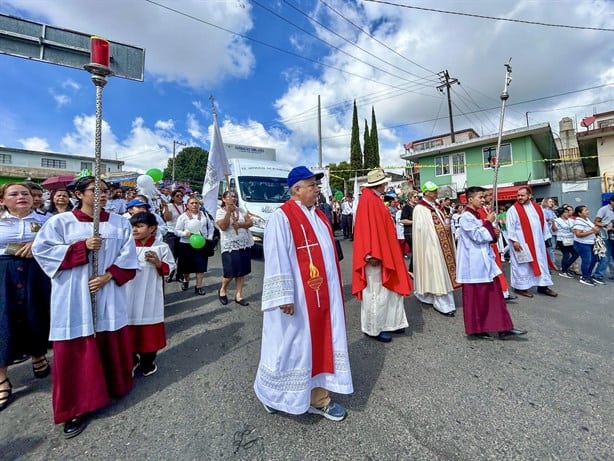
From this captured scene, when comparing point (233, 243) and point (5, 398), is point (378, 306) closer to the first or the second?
point (233, 243)

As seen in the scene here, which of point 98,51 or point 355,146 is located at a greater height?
point 355,146

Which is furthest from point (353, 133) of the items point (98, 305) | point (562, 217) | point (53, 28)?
point (98, 305)

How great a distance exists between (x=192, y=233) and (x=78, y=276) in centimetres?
290

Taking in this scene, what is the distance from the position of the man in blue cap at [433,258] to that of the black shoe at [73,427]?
4.10 m

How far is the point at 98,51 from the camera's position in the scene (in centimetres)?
216

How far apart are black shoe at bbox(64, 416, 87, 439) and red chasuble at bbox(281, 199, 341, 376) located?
1681 mm

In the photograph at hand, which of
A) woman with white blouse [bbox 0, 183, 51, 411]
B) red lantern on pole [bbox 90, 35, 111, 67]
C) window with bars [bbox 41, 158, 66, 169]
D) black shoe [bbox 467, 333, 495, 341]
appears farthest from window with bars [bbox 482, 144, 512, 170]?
window with bars [bbox 41, 158, 66, 169]

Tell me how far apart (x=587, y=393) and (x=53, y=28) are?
25.3ft

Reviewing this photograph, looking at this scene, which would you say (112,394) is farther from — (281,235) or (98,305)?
(281,235)

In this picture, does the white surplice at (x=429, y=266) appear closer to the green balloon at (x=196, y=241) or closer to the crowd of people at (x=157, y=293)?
the crowd of people at (x=157, y=293)

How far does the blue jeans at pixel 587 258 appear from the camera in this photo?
611cm

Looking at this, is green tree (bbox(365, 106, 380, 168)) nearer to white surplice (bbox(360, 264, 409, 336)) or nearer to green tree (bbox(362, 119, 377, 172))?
green tree (bbox(362, 119, 377, 172))

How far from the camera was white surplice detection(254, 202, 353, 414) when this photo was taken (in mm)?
2008

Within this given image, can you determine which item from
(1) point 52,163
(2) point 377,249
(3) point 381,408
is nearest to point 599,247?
(2) point 377,249
